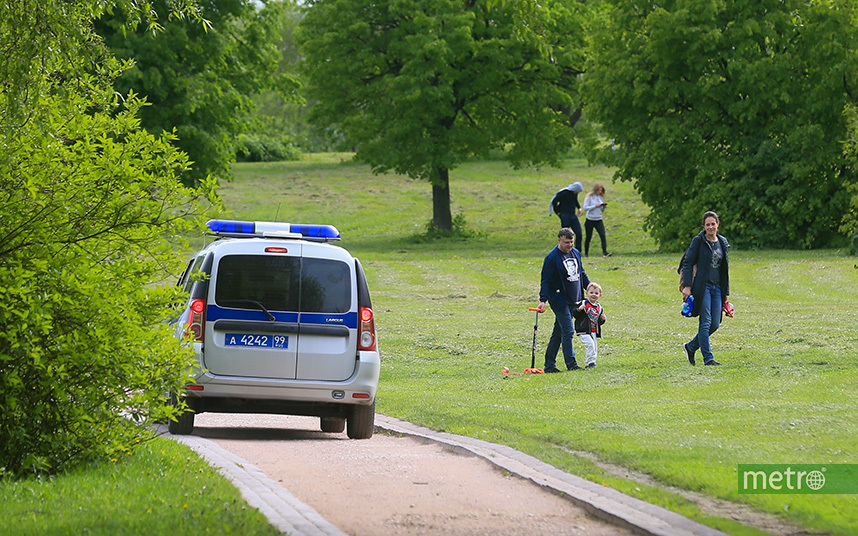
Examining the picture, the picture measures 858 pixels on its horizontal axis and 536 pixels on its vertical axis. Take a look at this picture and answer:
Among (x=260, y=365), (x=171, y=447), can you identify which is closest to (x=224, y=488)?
(x=171, y=447)

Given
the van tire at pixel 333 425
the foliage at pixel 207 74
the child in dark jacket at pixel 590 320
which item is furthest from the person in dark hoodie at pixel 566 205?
the van tire at pixel 333 425

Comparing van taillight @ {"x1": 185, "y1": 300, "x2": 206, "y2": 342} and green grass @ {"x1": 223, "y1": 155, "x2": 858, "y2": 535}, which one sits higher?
van taillight @ {"x1": 185, "y1": 300, "x2": 206, "y2": 342}

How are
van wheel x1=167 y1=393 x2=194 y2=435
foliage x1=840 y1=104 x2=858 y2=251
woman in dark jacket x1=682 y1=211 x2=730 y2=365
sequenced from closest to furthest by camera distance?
van wheel x1=167 y1=393 x2=194 y2=435 → woman in dark jacket x1=682 y1=211 x2=730 y2=365 → foliage x1=840 y1=104 x2=858 y2=251

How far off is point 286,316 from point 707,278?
20.2 ft

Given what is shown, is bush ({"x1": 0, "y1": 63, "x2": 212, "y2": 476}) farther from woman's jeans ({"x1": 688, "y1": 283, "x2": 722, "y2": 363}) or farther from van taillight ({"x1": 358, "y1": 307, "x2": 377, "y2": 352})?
woman's jeans ({"x1": 688, "y1": 283, "x2": 722, "y2": 363})

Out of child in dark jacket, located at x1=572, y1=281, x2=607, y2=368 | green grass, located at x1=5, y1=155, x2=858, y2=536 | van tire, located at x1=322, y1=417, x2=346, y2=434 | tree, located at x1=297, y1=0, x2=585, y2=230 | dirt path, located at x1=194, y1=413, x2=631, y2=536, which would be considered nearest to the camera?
dirt path, located at x1=194, y1=413, x2=631, y2=536

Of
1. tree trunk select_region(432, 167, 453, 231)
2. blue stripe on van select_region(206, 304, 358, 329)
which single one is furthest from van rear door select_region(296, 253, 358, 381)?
tree trunk select_region(432, 167, 453, 231)

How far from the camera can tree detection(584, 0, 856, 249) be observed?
115ft

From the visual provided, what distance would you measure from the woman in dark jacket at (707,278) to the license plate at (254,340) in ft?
19.9

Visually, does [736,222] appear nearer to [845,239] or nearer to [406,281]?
[845,239]

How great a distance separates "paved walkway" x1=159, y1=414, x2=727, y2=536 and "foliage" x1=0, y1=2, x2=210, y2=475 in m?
0.93

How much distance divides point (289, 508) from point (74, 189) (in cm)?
274

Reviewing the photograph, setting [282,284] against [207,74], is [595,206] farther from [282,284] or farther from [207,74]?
[282,284]

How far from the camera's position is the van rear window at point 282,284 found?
11.2 m
